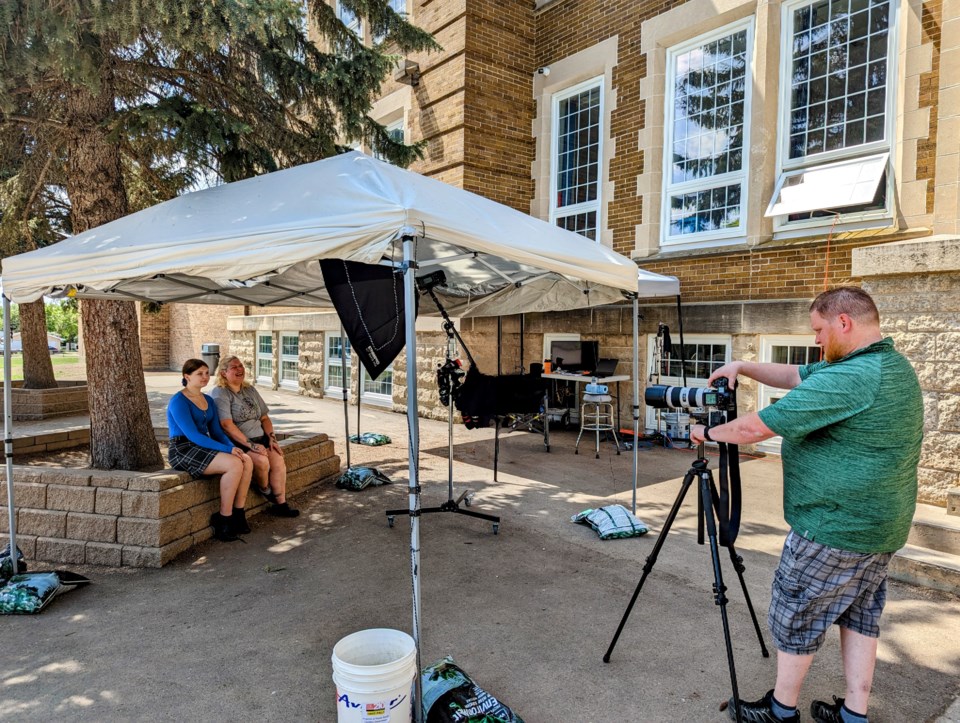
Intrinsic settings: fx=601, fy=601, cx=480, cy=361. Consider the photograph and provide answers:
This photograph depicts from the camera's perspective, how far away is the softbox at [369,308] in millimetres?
3600

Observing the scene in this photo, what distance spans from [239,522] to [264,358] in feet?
43.0

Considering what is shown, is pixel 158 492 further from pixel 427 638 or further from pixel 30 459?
pixel 30 459

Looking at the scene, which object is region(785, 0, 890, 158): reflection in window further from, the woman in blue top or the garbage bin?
the garbage bin

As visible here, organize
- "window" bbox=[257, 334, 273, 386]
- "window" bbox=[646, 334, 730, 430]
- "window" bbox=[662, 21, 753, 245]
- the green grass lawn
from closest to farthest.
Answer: "window" bbox=[662, 21, 753, 245], "window" bbox=[646, 334, 730, 430], "window" bbox=[257, 334, 273, 386], the green grass lawn

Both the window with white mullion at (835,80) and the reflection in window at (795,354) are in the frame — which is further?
the reflection in window at (795,354)

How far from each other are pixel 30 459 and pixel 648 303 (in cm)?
846

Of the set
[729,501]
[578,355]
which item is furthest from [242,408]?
[578,355]

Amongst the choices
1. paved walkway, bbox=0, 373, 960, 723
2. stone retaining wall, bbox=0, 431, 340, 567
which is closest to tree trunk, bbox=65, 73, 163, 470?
stone retaining wall, bbox=0, 431, 340, 567

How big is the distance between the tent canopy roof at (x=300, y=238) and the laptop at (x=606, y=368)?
13.0 ft

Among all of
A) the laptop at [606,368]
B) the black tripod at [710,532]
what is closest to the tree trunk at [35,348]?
the laptop at [606,368]

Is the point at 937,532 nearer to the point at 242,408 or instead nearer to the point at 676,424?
the point at 676,424

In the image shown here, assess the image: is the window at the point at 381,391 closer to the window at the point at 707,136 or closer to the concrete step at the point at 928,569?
the window at the point at 707,136

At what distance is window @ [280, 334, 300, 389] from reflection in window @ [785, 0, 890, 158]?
12.3m

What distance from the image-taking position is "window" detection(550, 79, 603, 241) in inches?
420
